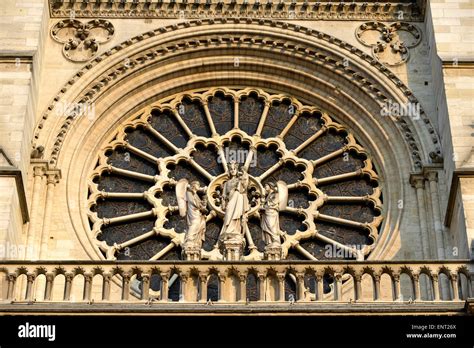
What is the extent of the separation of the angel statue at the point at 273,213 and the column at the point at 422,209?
7.00ft

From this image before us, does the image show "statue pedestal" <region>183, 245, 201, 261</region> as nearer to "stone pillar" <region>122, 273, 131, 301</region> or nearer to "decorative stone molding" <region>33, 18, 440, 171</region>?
"stone pillar" <region>122, 273, 131, 301</region>

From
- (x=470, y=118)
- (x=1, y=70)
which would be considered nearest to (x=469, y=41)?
(x=470, y=118)

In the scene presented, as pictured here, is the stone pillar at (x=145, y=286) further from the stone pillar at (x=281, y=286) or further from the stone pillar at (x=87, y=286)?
the stone pillar at (x=281, y=286)

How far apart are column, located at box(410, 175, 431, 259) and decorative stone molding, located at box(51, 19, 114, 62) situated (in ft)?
17.0

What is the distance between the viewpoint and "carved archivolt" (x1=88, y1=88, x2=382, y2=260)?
1903 centimetres

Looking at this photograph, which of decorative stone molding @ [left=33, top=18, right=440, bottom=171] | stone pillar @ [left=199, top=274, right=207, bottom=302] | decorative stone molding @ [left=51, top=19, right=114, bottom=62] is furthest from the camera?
decorative stone molding @ [left=51, top=19, right=114, bottom=62]

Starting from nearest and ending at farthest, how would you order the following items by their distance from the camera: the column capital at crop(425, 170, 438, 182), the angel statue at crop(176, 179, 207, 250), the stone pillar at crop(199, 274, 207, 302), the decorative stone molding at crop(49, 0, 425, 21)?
the stone pillar at crop(199, 274, 207, 302), the angel statue at crop(176, 179, 207, 250), the column capital at crop(425, 170, 438, 182), the decorative stone molding at crop(49, 0, 425, 21)

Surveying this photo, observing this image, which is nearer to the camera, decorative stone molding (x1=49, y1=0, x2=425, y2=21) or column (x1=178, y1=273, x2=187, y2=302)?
column (x1=178, y1=273, x2=187, y2=302)

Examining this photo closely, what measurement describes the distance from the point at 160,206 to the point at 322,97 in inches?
124

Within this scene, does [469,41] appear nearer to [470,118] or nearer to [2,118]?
[470,118]

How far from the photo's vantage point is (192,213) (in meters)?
17.2

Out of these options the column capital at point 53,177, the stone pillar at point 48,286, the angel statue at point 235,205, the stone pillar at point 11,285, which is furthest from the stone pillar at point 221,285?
the column capital at point 53,177

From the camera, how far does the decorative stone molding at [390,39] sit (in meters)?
20.4

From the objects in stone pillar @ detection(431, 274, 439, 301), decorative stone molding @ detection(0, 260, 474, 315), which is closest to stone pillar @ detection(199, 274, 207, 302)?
decorative stone molding @ detection(0, 260, 474, 315)
